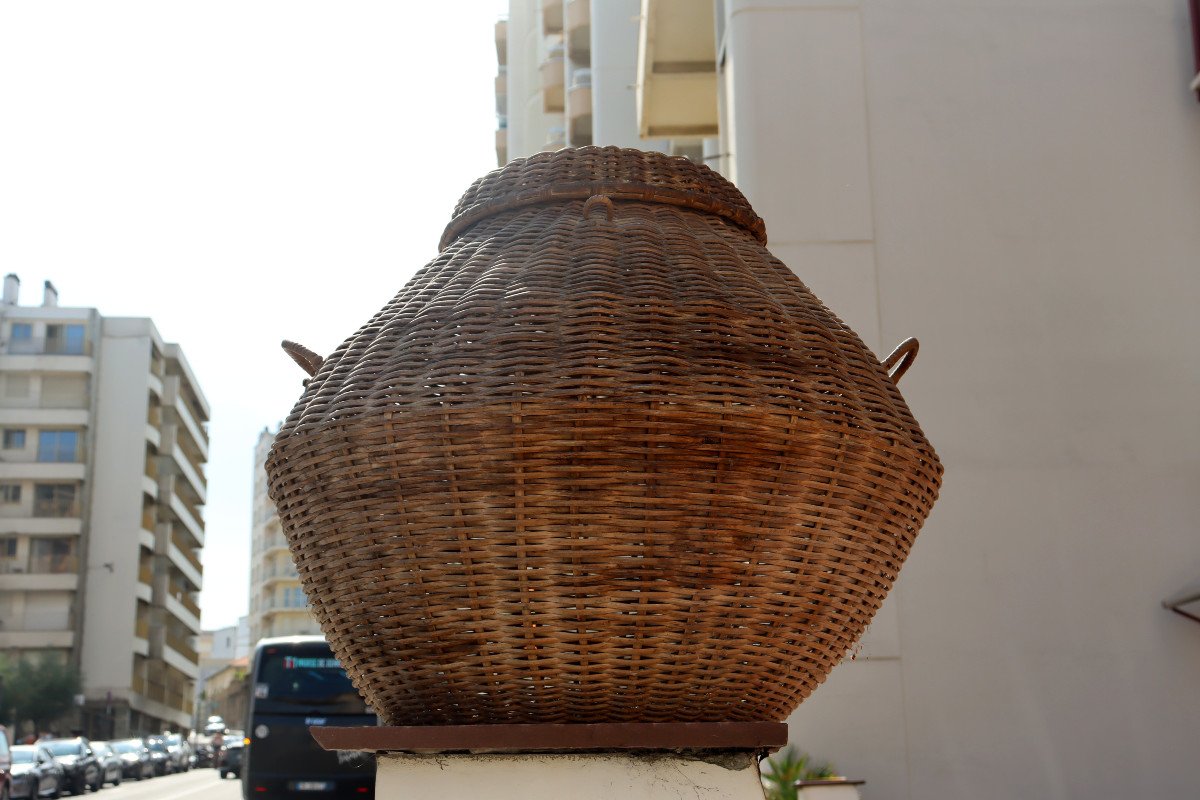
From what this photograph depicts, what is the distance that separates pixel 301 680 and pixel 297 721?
39cm

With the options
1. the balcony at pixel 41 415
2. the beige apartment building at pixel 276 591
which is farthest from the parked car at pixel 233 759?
the beige apartment building at pixel 276 591

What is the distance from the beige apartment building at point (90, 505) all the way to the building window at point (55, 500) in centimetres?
4

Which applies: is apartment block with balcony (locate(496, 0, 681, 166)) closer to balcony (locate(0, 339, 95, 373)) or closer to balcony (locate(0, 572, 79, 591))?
balcony (locate(0, 339, 95, 373))

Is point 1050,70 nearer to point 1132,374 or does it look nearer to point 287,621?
point 1132,374

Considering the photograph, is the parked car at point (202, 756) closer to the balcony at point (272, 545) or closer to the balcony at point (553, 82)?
the balcony at point (272, 545)

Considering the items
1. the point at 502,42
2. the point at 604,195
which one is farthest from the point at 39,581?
the point at 604,195

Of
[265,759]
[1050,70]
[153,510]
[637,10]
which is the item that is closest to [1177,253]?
[1050,70]

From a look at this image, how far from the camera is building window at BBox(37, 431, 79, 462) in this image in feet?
170

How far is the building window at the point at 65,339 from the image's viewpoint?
54125mm

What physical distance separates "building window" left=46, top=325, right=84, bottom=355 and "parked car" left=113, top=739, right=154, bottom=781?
21.7 metres

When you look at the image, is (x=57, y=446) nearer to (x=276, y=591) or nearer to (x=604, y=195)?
(x=276, y=591)

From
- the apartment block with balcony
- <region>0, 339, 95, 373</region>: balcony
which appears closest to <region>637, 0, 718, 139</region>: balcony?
the apartment block with balcony

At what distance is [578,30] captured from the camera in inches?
1157

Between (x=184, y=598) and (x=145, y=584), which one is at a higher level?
(x=145, y=584)
